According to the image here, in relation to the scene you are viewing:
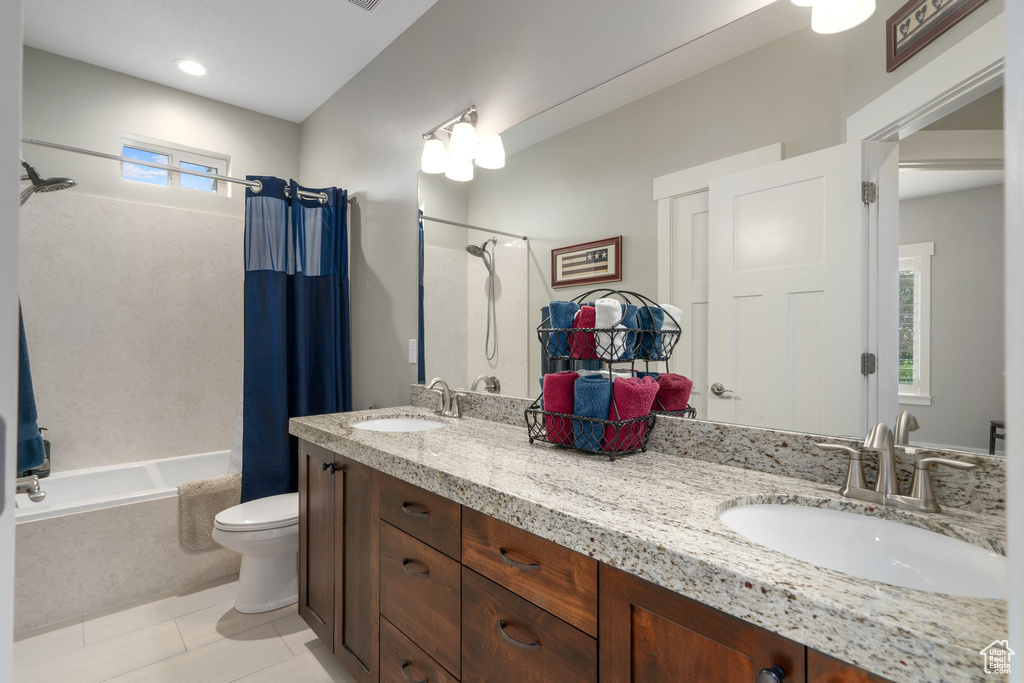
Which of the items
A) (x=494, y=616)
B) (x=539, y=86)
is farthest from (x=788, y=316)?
(x=539, y=86)

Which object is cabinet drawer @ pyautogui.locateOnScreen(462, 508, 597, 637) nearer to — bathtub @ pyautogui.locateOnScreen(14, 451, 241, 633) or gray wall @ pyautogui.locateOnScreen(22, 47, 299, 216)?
bathtub @ pyautogui.locateOnScreen(14, 451, 241, 633)

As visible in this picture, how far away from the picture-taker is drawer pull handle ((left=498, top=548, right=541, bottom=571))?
908 millimetres

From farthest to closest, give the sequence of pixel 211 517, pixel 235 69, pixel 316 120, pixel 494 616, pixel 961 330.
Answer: pixel 316 120
pixel 235 69
pixel 211 517
pixel 494 616
pixel 961 330

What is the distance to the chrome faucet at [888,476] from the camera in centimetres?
85

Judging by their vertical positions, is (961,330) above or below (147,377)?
above

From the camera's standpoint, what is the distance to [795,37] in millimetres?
1112

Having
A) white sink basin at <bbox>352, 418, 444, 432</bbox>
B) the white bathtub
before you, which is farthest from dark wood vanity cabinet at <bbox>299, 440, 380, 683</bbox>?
the white bathtub

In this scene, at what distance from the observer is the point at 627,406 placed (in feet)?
4.12

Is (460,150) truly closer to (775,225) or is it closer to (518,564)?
(775,225)

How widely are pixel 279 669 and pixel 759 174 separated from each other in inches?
87.6

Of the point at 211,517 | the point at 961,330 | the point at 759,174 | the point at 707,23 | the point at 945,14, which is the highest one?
the point at 707,23

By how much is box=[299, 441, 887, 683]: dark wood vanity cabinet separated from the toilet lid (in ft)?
1.11

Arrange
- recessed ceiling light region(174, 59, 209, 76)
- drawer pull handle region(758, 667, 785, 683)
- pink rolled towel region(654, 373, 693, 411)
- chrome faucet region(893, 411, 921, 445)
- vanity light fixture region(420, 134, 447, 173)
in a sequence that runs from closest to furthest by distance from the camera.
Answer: drawer pull handle region(758, 667, 785, 683) → chrome faucet region(893, 411, 921, 445) → pink rolled towel region(654, 373, 693, 411) → vanity light fixture region(420, 134, 447, 173) → recessed ceiling light region(174, 59, 209, 76)

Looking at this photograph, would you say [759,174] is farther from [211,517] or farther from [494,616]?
[211,517]
